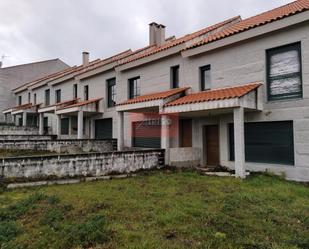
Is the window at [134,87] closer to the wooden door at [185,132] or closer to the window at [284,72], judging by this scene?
the wooden door at [185,132]

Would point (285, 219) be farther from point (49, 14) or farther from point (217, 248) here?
point (49, 14)

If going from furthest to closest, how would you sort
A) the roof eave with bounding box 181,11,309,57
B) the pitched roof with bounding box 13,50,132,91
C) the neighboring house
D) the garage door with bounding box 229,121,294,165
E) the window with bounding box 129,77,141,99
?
the neighboring house < the pitched roof with bounding box 13,50,132,91 < the window with bounding box 129,77,141,99 < the garage door with bounding box 229,121,294,165 < the roof eave with bounding box 181,11,309,57

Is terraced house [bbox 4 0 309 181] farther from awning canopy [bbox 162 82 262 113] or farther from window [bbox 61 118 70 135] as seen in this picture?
window [bbox 61 118 70 135]

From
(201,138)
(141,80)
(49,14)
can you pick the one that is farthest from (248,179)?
(49,14)

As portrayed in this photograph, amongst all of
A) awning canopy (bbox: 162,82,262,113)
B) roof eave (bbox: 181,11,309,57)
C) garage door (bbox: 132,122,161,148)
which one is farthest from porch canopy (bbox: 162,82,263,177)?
garage door (bbox: 132,122,161,148)

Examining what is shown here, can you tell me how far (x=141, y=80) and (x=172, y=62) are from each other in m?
2.73

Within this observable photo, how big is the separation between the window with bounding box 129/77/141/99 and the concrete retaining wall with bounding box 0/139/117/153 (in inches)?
130

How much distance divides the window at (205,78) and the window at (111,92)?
7717mm

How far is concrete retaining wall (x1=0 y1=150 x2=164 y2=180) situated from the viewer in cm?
834

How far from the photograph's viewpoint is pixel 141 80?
16188 millimetres

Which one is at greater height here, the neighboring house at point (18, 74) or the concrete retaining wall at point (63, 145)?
the neighboring house at point (18, 74)

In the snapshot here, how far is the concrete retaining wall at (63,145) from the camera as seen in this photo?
43.5 ft

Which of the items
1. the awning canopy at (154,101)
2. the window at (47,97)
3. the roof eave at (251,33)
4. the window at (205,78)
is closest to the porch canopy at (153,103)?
the awning canopy at (154,101)

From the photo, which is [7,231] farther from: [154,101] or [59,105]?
[59,105]
